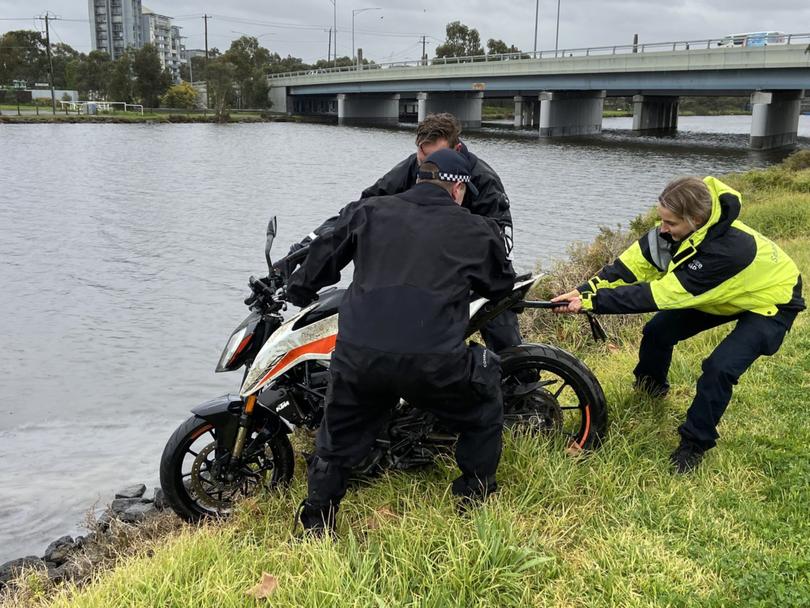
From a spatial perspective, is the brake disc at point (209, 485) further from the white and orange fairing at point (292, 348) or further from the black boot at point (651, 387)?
the black boot at point (651, 387)

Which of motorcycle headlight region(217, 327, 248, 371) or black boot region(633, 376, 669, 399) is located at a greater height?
motorcycle headlight region(217, 327, 248, 371)

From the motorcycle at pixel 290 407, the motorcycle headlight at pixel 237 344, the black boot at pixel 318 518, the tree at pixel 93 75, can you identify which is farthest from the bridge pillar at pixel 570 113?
the tree at pixel 93 75

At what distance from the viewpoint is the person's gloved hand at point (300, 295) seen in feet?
12.0

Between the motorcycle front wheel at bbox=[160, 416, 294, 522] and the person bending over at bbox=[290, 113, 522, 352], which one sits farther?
the person bending over at bbox=[290, 113, 522, 352]

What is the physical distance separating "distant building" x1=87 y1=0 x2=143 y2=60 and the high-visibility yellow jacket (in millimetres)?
202628

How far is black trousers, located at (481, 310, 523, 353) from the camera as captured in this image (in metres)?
4.85

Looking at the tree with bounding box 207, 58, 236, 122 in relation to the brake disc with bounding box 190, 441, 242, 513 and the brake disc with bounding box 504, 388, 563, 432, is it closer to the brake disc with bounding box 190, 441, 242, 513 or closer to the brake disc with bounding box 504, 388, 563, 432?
the brake disc with bounding box 190, 441, 242, 513

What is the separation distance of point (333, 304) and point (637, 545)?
1.88m

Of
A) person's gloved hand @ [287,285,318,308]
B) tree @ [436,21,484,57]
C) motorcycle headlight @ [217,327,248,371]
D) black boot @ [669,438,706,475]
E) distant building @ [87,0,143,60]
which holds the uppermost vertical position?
distant building @ [87,0,143,60]

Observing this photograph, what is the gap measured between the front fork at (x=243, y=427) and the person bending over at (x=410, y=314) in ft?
2.11

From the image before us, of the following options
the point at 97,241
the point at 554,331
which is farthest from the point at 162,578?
the point at 97,241

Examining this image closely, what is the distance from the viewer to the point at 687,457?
421cm

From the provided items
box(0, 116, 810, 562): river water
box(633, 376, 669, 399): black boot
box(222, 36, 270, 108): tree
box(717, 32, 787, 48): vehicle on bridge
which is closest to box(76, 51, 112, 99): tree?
box(222, 36, 270, 108): tree

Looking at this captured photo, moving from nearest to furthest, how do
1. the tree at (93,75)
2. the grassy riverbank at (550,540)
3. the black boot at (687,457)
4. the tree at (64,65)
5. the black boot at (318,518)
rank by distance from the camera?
the grassy riverbank at (550,540) < the black boot at (318,518) < the black boot at (687,457) < the tree at (93,75) < the tree at (64,65)
